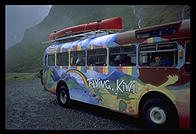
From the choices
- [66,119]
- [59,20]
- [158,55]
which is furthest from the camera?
[59,20]

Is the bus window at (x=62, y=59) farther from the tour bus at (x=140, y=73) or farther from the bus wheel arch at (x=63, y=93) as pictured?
the bus wheel arch at (x=63, y=93)

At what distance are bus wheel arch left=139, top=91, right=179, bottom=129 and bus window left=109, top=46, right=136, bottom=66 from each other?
1.17 meters

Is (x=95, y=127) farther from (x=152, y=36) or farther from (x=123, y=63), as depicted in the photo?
(x=152, y=36)

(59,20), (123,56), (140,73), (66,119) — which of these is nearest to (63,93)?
(66,119)

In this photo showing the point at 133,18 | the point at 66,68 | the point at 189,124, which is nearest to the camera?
the point at 189,124

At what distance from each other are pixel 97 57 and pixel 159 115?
312 centimetres

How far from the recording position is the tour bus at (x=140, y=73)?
451 cm

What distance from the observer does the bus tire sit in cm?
464

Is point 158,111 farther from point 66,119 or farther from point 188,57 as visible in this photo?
point 66,119

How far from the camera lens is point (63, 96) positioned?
887 cm

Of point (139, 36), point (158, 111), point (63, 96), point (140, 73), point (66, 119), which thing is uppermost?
point (139, 36)

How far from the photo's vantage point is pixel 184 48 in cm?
446
